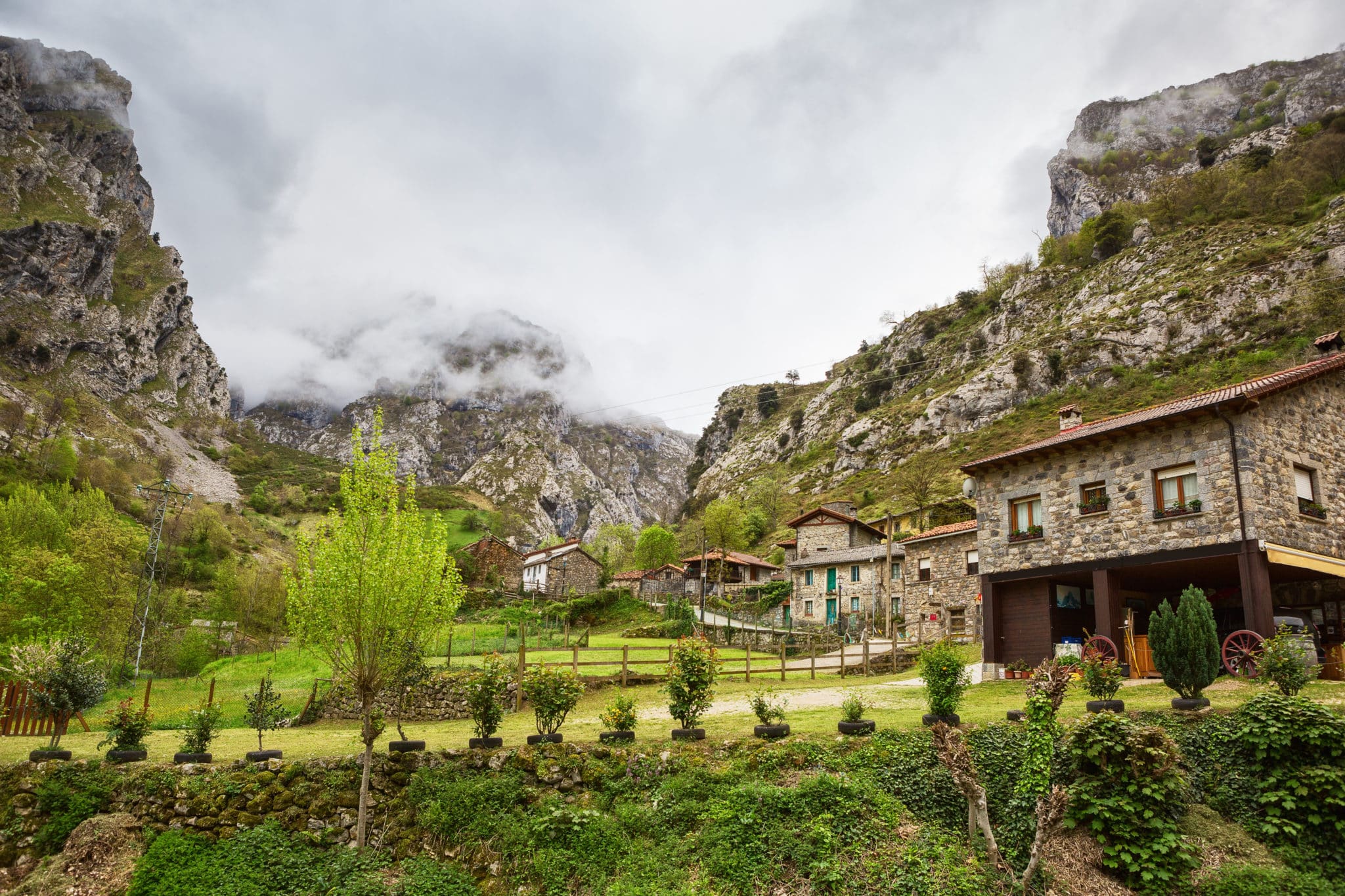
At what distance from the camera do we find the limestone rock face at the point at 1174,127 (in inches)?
4183

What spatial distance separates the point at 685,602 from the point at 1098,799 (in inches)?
1522

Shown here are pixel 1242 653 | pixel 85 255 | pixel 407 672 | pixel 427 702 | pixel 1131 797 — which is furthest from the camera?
pixel 85 255

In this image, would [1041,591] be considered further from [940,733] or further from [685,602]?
[685,602]

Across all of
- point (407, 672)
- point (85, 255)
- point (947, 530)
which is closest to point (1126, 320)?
point (947, 530)

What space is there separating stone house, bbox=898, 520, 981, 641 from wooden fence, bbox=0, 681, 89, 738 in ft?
114

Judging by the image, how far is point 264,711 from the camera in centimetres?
1816

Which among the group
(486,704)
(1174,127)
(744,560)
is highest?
(1174,127)

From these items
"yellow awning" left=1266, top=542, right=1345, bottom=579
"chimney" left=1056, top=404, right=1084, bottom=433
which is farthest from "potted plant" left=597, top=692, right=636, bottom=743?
"chimney" left=1056, top=404, right=1084, bottom=433

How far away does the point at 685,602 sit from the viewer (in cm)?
4778

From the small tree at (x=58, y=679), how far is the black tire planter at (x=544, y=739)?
9.33 meters

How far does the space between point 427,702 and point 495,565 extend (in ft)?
168

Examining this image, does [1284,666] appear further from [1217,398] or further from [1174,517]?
[1217,398]

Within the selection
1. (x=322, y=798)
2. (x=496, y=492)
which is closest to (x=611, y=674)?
(x=322, y=798)

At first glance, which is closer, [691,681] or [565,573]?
[691,681]
